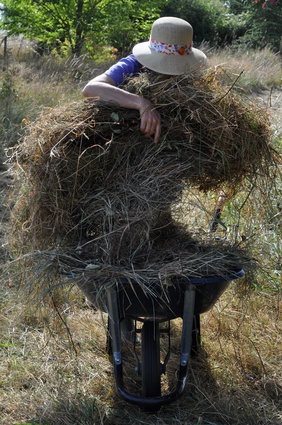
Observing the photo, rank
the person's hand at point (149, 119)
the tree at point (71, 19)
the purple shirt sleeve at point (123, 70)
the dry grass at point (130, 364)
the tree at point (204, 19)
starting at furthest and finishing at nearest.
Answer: the tree at point (204, 19)
the tree at point (71, 19)
the purple shirt sleeve at point (123, 70)
the dry grass at point (130, 364)
the person's hand at point (149, 119)

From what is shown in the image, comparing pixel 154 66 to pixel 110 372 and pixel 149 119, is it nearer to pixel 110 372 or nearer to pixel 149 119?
pixel 149 119

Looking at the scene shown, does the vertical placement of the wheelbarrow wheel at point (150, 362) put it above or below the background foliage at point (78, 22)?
above

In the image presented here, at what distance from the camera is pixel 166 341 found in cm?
374

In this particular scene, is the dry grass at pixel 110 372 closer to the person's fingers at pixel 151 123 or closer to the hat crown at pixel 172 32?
the person's fingers at pixel 151 123

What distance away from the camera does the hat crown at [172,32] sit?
294 cm

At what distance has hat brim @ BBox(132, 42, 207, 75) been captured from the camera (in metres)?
2.87

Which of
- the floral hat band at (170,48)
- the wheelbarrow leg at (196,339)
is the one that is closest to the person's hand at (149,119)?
the floral hat band at (170,48)

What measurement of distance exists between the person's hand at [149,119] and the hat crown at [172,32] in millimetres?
395

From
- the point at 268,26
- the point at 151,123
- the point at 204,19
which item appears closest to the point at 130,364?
the point at 151,123

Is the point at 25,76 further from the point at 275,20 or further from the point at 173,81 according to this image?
the point at 275,20

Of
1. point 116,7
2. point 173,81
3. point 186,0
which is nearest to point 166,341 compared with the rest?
point 173,81

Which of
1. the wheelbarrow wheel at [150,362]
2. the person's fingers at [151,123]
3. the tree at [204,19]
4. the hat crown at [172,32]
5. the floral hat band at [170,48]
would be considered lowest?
the tree at [204,19]

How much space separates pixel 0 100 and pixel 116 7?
514 cm

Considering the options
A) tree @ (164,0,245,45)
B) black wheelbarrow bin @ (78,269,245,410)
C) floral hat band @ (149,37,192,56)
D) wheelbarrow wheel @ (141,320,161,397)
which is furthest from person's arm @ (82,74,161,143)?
tree @ (164,0,245,45)
